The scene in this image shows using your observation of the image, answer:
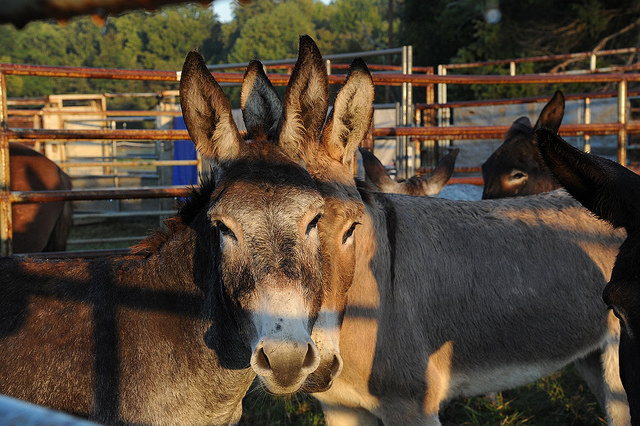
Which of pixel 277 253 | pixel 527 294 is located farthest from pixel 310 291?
pixel 527 294

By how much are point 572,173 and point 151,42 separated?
7243 centimetres

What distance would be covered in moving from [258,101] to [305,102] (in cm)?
28

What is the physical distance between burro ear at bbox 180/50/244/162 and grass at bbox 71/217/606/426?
1.72m

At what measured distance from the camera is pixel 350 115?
8.58 ft

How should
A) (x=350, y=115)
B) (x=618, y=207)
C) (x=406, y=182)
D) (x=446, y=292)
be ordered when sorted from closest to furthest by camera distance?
(x=618, y=207), (x=350, y=115), (x=446, y=292), (x=406, y=182)

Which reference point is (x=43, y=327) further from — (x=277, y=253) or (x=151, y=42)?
(x=151, y=42)

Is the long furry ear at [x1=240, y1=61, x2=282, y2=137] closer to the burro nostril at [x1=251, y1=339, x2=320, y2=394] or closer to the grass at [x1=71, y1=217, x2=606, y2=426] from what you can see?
the burro nostril at [x1=251, y1=339, x2=320, y2=394]

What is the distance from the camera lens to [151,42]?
67.9 meters

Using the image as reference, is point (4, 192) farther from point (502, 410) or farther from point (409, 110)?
point (409, 110)

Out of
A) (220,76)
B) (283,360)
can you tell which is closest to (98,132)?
(220,76)

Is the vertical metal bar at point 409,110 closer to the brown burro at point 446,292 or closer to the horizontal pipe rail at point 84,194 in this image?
the horizontal pipe rail at point 84,194

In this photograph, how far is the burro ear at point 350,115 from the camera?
2.54 meters

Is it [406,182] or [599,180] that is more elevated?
[599,180]

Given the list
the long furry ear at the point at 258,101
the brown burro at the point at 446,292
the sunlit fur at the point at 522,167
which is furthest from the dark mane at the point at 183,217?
the sunlit fur at the point at 522,167
